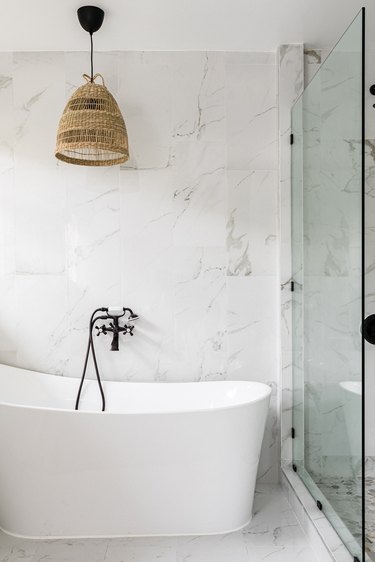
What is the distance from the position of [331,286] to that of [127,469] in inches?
50.8

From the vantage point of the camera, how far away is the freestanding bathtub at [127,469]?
2.52m

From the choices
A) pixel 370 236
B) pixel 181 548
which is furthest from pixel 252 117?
pixel 181 548

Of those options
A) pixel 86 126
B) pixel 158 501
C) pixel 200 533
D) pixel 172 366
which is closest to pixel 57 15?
pixel 86 126

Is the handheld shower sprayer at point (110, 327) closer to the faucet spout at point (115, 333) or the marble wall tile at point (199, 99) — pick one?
the faucet spout at point (115, 333)

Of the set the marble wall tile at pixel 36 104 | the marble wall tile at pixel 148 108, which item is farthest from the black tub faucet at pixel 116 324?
the marble wall tile at pixel 36 104

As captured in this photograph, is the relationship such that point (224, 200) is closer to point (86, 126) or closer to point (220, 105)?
point (220, 105)

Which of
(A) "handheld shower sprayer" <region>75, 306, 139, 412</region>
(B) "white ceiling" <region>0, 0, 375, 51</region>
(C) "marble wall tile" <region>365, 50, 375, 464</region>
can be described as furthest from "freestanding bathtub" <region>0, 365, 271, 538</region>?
(B) "white ceiling" <region>0, 0, 375, 51</region>

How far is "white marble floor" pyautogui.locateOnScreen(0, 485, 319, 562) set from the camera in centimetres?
248

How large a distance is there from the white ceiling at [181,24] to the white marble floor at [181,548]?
8.67 feet

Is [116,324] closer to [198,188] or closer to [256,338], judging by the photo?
[256,338]

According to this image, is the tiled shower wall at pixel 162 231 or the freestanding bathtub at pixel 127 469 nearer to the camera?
the freestanding bathtub at pixel 127 469

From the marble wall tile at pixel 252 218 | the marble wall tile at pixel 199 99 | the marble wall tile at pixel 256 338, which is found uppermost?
the marble wall tile at pixel 199 99

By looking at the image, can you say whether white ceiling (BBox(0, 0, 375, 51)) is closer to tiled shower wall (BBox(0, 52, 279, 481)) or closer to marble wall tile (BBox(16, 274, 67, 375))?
tiled shower wall (BBox(0, 52, 279, 481))

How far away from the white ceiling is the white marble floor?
8.67 ft
